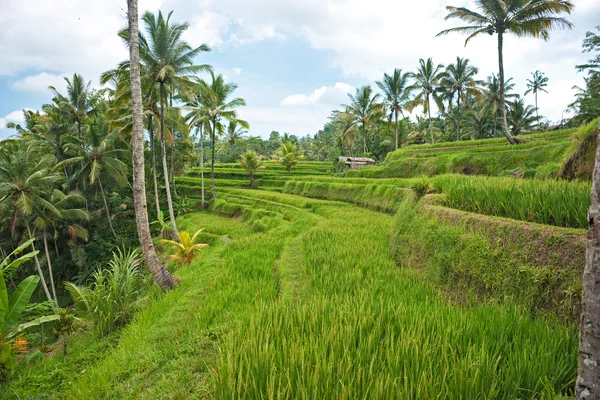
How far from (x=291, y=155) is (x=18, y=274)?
21.4 m

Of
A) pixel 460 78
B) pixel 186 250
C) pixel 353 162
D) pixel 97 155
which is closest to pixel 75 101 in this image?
pixel 97 155

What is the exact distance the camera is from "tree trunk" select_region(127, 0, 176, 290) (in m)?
6.79

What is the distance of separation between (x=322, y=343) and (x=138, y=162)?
6.06m

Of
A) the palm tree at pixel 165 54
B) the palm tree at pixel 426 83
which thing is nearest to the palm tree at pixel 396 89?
the palm tree at pixel 426 83

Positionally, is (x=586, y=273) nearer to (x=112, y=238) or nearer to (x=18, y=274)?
(x=112, y=238)

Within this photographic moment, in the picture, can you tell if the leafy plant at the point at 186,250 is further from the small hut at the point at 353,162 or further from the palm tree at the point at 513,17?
the small hut at the point at 353,162

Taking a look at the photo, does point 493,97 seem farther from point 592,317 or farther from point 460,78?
point 592,317

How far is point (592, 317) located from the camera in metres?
1.70

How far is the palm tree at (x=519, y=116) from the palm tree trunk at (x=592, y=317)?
3631cm

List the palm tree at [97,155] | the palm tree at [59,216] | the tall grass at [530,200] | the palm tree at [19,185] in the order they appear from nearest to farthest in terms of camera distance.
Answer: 1. the tall grass at [530,200]
2. the palm tree at [19,185]
3. the palm tree at [59,216]
4. the palm tree at [97,155]

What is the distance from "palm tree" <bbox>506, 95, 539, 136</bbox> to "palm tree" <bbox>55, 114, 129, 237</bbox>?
115 ft

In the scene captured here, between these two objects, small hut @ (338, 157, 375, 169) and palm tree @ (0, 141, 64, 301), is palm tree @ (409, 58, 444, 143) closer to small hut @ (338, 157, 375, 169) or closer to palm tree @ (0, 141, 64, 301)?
small hut @ (338, 157, 375, 169)

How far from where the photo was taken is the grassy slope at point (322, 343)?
200 cm

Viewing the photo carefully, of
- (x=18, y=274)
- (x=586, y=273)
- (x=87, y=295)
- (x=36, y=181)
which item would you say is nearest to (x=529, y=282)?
(x=586, y=273)
